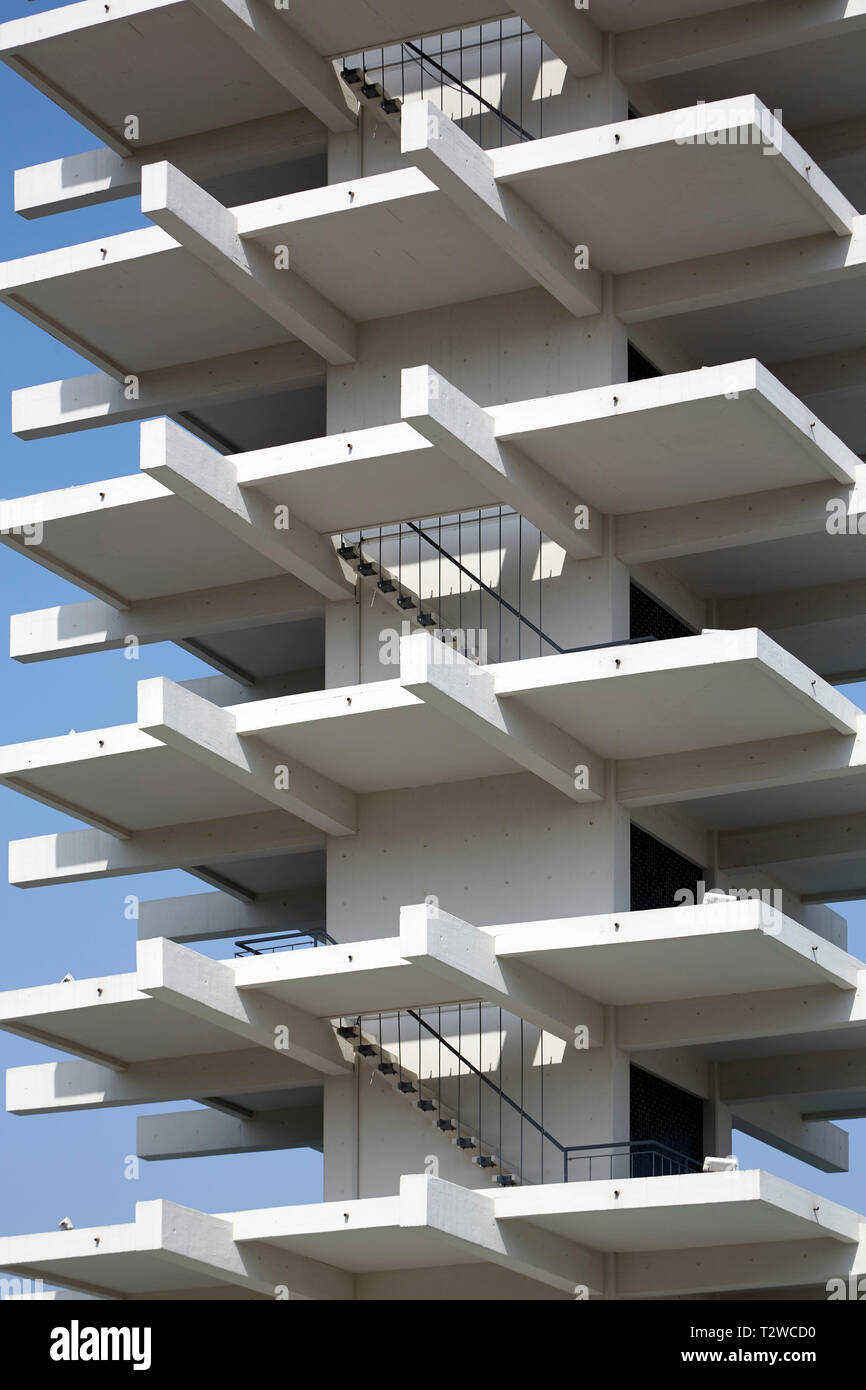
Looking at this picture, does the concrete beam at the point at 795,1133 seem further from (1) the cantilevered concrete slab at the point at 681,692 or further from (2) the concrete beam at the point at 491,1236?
(1) the cantilevered concrete slab at the point at 681,692

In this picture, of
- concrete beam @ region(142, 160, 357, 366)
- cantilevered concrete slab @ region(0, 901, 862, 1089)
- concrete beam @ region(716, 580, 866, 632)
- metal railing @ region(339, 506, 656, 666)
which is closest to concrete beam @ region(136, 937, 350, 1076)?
cantilevered concrete slab @ region(0, 901, 862, 1089)

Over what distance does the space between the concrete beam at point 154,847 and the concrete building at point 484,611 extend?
0.21ft

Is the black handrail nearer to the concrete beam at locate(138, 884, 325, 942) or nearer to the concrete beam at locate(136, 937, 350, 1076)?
the concrete beam at locate(136, 937, 350, 1076)

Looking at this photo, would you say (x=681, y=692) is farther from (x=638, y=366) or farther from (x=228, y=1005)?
(x=228, y=1005)

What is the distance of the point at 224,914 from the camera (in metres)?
42.9

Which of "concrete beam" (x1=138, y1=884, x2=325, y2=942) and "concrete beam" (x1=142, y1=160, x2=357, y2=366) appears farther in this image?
"concrete beam" (x1=138, y1=884, x2=325, y2=942)

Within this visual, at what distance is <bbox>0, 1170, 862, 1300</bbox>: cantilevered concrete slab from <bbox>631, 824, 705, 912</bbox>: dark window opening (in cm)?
437

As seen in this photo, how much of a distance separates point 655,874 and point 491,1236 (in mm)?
6351

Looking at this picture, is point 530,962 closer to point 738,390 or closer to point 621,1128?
point 621,1128

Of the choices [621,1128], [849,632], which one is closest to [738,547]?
[849,632]

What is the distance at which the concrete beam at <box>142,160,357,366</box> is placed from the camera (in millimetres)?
34812

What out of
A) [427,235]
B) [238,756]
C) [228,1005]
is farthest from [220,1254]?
[427,235]

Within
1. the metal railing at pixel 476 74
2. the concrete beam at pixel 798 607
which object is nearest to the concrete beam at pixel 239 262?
the metal railing at pixel 476 74
